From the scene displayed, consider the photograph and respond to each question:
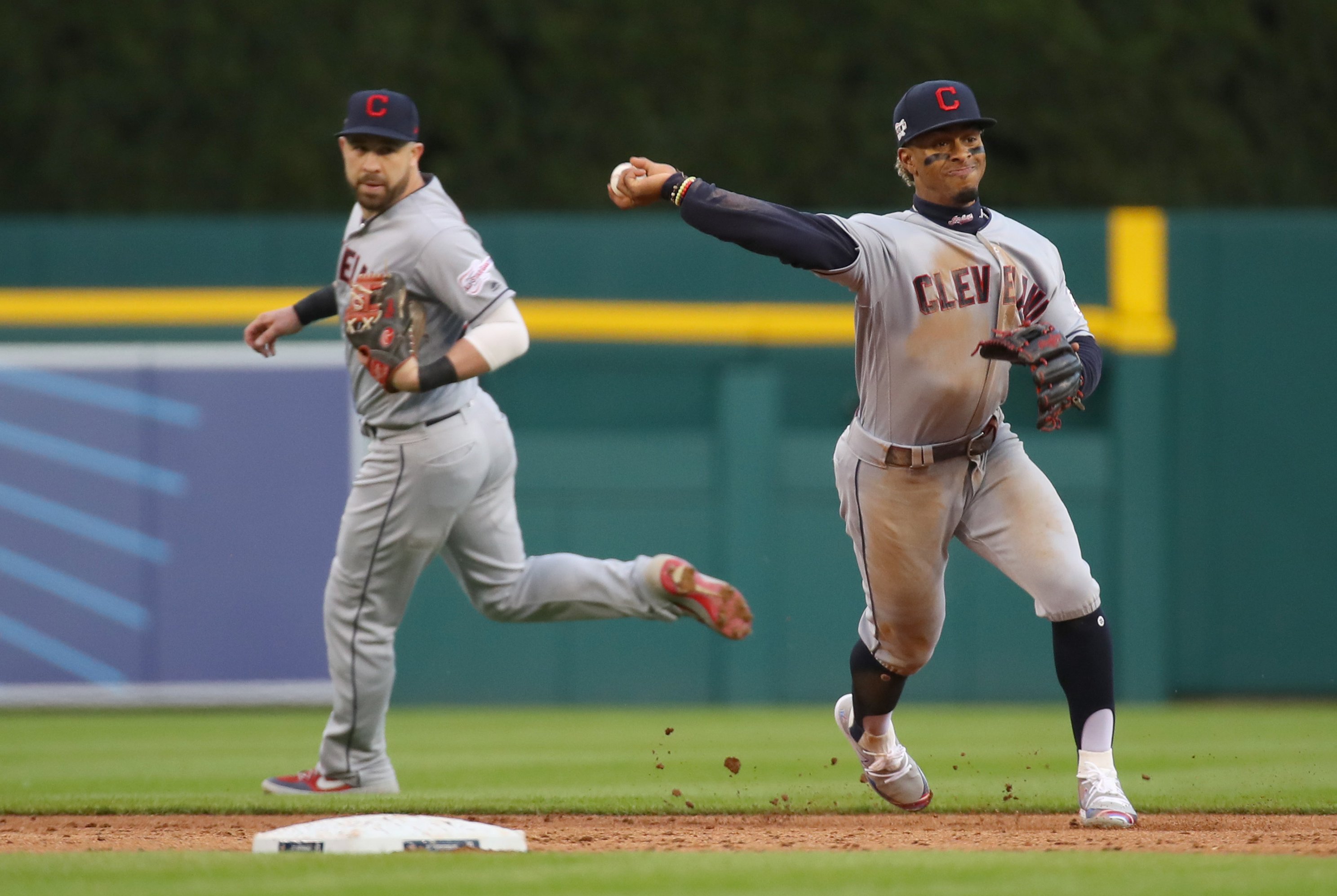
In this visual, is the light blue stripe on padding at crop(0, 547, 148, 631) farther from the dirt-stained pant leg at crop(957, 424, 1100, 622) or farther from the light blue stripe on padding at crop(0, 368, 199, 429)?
the dirt-stained pant leg at crop(957, 424, 1100, 622)

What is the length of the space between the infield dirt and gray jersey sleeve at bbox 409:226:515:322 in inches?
56.3

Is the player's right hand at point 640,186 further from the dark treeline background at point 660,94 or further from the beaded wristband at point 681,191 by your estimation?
the dark treeline background at point 660,94

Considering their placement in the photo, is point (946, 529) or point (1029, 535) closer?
point (1029, 535)

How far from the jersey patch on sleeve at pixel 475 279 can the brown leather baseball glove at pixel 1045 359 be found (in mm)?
1432

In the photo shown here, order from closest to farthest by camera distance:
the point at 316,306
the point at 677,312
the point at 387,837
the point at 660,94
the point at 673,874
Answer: the point at 673,874
the point at 387,837
the point at 316,306
the point at 677,312
the point at 660,94

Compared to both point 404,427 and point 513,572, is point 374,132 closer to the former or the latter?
point 404,427

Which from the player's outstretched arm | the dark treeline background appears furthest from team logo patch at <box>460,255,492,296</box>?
the dark treeline background

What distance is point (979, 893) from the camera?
368 cm

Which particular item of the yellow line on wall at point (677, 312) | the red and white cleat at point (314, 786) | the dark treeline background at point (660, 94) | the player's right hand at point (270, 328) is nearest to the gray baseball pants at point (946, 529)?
the red and white cleat at point (314, 786)

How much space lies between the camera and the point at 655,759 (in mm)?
6820

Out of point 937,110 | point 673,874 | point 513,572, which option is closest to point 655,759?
point 513,572

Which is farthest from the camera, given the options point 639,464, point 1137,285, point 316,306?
point 1137,285

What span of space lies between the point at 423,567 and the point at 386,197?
1083 millimetres

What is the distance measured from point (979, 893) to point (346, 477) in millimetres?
6007
